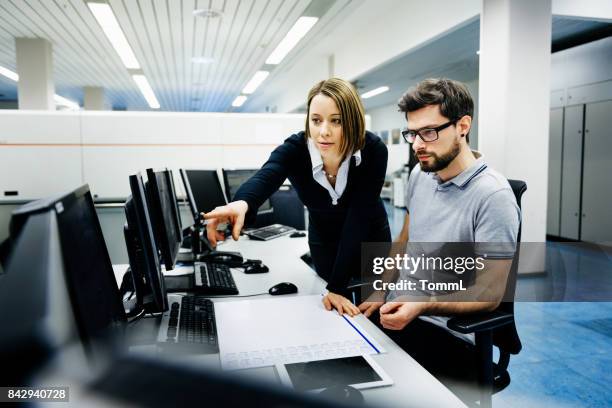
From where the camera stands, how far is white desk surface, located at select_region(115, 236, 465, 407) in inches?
35.1

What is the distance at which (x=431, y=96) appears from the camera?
1.49 metres

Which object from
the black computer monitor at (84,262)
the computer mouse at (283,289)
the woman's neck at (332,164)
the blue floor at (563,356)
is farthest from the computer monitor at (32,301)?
the blue floor at (563,356)

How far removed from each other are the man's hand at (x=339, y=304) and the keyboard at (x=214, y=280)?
38 centimetres

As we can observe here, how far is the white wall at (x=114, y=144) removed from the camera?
13.3 feet

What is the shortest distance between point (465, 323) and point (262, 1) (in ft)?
15.8

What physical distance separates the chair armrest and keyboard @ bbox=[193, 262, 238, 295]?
807mm

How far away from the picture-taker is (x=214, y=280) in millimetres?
1704

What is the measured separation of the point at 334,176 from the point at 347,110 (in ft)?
0.97

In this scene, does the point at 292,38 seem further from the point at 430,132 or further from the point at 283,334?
the point at 283,334

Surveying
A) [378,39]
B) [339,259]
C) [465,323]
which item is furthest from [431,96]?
[378,39]

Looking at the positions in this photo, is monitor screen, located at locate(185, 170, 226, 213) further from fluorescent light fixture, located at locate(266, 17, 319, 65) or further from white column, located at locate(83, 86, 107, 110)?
white column, located at locate(83, 86, 107, 110)

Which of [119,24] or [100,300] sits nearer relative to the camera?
[100,300]

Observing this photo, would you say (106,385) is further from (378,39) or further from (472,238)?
(378,39)

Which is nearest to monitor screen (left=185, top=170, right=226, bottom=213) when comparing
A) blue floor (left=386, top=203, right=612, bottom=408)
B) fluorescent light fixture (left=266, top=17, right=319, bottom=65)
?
blue floor (left=386, top=203, right=612, bottom=408)
